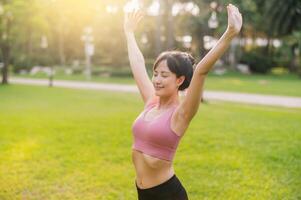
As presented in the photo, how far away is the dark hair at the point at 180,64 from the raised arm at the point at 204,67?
280mm

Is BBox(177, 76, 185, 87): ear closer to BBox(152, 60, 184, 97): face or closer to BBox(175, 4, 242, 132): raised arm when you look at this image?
BBox(152, 60, 184, 97): face

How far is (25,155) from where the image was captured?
9.34 metres

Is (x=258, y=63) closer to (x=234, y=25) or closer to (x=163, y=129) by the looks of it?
(x=163, y=129)

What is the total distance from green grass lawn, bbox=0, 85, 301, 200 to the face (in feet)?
12.2

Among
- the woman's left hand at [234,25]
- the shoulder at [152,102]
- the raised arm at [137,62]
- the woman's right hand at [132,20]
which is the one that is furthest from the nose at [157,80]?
the woman's right hand at [132,20]

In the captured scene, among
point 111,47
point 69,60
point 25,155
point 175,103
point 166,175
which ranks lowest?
point 69,60

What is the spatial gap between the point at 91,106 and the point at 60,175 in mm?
10305

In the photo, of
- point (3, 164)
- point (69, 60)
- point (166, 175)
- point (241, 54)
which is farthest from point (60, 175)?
point (69, 60)

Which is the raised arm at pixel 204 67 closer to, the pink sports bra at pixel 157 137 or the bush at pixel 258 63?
the pink sports bra at pixel 157 137

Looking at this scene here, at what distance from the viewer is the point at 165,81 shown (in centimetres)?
327

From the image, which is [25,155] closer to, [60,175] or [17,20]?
[60,175]

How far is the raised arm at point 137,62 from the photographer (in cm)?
370

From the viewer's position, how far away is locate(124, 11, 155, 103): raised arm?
12.1ft

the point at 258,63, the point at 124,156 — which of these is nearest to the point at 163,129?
the point at 124,156
